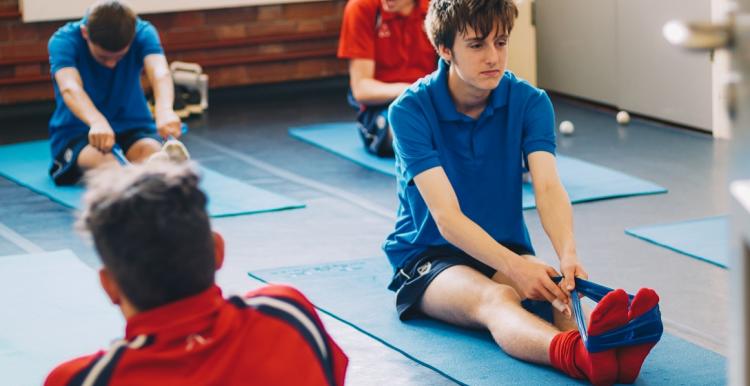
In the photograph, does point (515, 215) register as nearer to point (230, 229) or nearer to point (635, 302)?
point (635, 302)

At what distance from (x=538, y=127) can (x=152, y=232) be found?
60.6 inches

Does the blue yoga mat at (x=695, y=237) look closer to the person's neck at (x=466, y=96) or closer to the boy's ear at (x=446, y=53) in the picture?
the person's neck at (x=466, y=96)

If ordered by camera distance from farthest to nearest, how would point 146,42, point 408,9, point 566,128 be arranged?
point 566,128 < point 408,9 < point 146,42

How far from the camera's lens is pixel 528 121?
2.80 meters

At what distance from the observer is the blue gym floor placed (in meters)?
3.01

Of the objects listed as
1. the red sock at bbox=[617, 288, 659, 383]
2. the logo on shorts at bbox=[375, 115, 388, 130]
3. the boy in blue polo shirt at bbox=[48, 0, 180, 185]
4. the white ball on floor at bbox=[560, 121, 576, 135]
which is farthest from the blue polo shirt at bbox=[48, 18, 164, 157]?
the red sock at bbox=[617, 288, 659, 383]

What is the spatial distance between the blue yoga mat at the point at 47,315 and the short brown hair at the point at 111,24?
2.93 ft

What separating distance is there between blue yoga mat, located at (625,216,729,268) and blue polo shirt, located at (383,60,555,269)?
2.64 feet

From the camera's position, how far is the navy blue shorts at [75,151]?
4566mm

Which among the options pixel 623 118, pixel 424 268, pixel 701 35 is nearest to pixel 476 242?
pixel 424 268

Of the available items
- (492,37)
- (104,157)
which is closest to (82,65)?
(104,157)

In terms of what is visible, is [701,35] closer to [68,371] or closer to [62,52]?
[68,371]

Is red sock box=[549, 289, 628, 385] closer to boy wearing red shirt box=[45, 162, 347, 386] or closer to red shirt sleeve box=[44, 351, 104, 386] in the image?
boy wearing red shirt box=[45, 162, 347, 386]

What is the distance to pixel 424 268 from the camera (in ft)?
9.34
